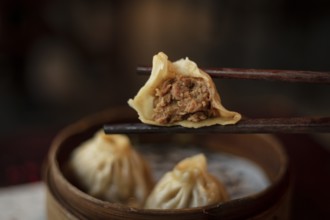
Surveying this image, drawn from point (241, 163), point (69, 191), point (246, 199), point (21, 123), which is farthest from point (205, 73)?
point (21, 123)

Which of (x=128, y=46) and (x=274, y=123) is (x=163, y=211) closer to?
(x=274, y=123)

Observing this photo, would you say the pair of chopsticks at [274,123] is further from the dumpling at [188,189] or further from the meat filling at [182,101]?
the dumpling at [188,189]

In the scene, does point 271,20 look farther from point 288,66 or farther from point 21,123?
point 21,123

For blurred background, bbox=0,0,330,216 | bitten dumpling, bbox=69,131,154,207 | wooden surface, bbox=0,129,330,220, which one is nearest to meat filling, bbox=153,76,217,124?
bitten dumpling, bbox=69,131,154,207

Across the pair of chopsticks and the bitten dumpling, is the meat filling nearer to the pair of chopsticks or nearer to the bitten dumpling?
the pair of chopsticks

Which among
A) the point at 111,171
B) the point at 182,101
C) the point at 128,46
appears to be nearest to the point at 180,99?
the point at 182,101
